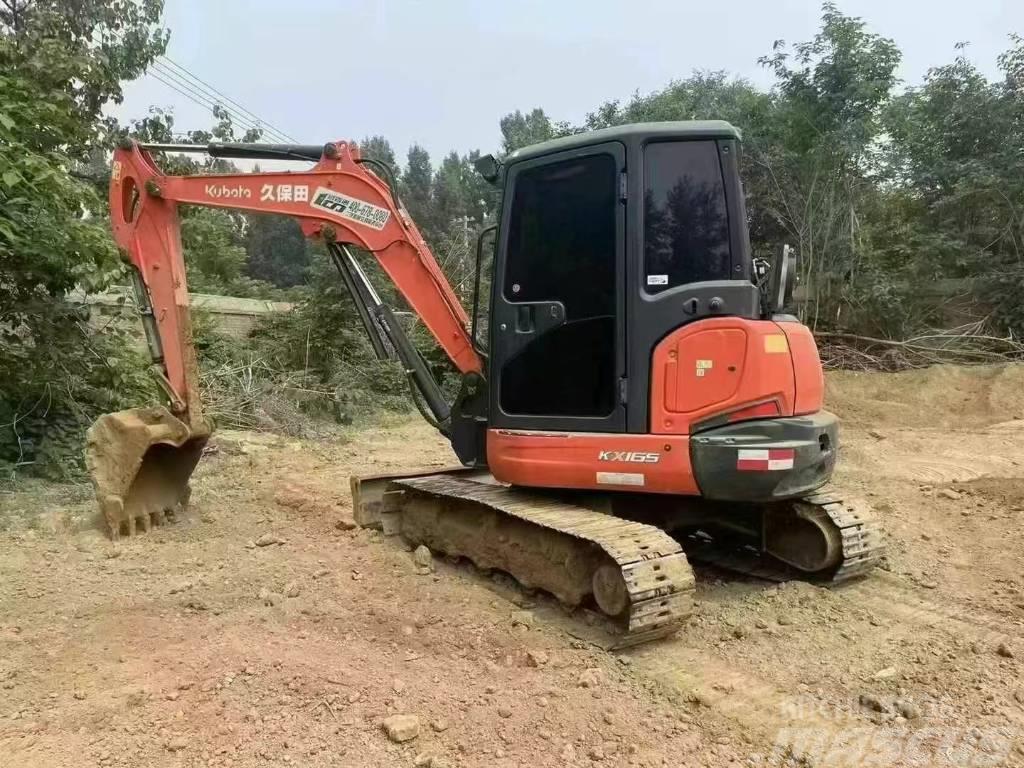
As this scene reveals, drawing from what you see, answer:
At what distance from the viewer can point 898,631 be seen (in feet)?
13.1

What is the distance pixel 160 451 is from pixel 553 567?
2882 mm

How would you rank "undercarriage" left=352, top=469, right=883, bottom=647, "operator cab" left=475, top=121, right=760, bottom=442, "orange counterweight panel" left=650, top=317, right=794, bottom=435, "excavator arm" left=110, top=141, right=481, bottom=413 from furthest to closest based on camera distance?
"excavator arm" left=110, top=141, right=481, bottom=413, "operator cab" left=475, top=121, right=760, bottom=442, "orange counterweight panel" left=650, top=317, right=794, bottom=435, "undercarriage" left=352, top=469, right=883, bottom=647

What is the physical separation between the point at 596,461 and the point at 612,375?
44cm

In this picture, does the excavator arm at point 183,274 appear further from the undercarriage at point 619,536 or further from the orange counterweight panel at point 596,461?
the orange counterweight panel at point 596,461

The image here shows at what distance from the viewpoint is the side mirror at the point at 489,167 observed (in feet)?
14.8

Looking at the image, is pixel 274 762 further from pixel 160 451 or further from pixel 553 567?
pixel 160 451

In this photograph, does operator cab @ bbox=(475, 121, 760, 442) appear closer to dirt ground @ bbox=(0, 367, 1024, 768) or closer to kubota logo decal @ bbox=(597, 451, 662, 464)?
kubota logo decal @ bbox=(597, 451, 662, 464)

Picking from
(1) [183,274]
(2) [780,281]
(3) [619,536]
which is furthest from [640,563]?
(1) [183,274]

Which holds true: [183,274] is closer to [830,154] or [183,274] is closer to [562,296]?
[562,296]

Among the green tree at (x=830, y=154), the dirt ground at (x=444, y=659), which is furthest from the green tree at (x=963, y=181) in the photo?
the dirt ground at (x=444, y=659)

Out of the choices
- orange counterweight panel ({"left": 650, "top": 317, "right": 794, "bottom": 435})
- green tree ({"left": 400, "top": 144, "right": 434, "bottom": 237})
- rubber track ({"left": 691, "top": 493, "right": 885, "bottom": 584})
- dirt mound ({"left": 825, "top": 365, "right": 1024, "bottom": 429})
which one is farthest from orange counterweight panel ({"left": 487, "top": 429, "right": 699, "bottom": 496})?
green tree ({"left": 400, "top": 144, "right": 434, "bottom": 237})

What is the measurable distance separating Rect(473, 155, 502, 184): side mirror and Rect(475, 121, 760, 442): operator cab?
0.64ft

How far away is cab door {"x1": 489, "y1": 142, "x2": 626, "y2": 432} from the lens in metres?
4.11

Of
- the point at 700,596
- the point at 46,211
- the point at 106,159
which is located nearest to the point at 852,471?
the point at 700,596
